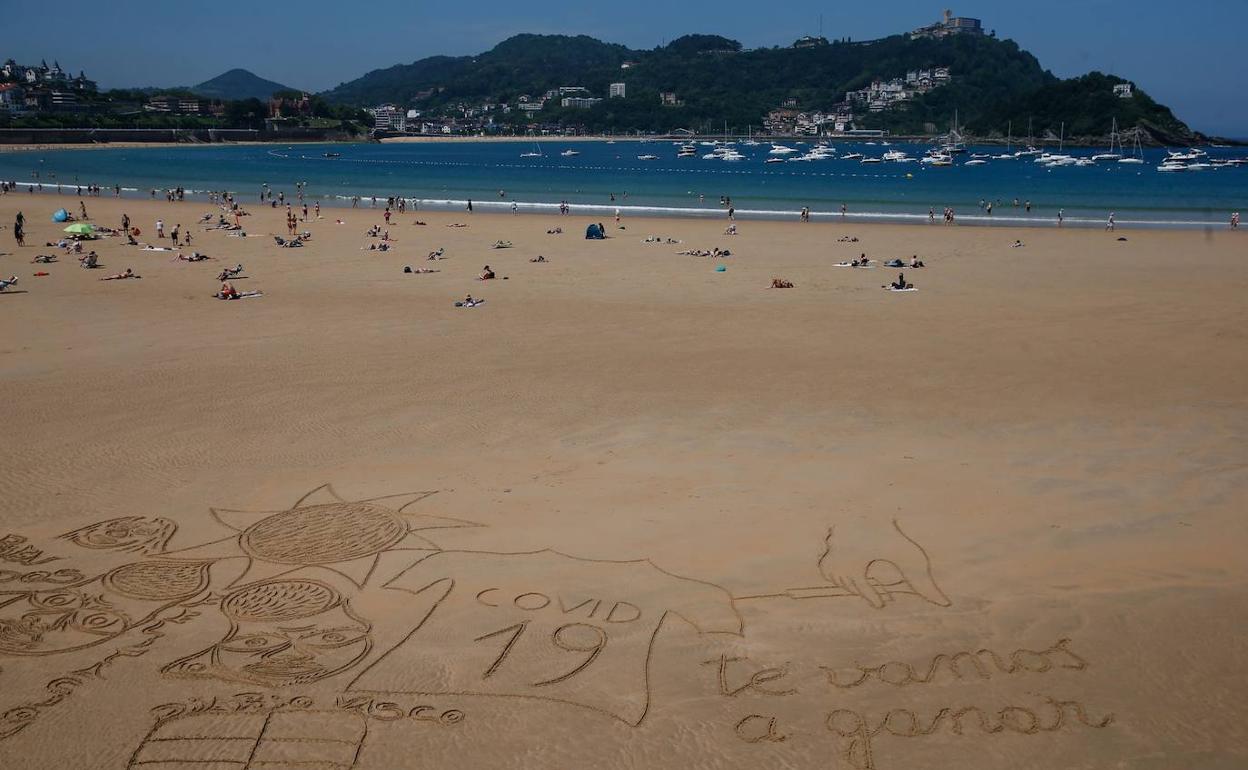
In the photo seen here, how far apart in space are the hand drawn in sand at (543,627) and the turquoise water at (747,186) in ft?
142

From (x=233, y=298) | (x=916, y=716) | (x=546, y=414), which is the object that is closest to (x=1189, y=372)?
(x=546, y=414)

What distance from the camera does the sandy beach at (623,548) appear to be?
6074mm

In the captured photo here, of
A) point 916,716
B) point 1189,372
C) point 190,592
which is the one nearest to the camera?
point 916,716

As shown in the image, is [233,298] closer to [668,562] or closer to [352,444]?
[352,444]

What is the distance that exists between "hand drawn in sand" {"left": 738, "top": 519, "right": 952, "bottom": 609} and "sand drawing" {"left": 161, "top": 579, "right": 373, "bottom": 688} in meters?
3.35

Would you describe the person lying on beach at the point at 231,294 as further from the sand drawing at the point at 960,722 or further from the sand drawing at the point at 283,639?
the sand drawing at the point at 960,722

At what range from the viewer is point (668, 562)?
8258 millimetres

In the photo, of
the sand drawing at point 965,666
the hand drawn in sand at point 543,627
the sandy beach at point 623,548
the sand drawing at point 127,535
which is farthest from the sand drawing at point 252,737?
the sand drawing at point 965,666

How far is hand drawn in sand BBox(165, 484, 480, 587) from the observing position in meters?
8.21

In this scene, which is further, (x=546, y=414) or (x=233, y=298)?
(x=233, y=298)

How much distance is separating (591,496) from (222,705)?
175 inches

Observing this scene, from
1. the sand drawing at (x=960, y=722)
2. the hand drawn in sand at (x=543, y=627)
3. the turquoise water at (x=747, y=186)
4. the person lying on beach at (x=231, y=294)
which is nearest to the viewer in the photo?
the sand drawing at (x=960, y=722)

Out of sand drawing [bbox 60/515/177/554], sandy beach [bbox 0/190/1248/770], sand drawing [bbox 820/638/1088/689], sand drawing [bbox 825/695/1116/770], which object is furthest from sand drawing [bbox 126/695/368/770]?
sand drawing [bbox 820/638/1088/689]

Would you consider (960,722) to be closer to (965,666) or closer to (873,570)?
(965,666)
